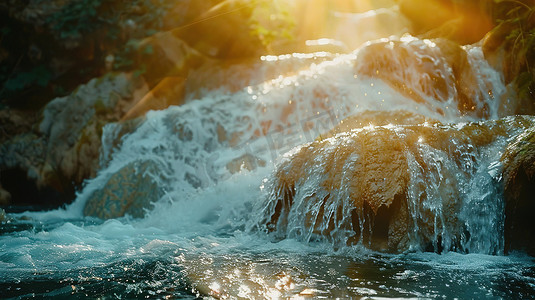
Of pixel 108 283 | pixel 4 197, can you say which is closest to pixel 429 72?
pixel 108 283

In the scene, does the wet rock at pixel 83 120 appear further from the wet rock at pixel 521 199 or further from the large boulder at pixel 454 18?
the large boulder at pixel 454 18

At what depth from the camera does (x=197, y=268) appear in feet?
10.4

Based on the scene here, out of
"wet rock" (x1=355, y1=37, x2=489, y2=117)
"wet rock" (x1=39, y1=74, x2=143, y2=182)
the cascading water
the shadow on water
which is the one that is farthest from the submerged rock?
"wet rock" (x1=39, y1=74, x2=143, y2=182)

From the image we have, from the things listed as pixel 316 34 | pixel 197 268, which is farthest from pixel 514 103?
pixel 316 34

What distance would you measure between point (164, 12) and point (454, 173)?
8.77m

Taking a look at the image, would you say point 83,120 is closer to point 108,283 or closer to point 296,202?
point 296,202

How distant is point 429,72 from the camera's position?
24.2 feet

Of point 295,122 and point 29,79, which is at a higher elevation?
point 29,79

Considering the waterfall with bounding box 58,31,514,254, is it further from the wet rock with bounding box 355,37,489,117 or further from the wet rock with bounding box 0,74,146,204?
the wet rock with bounding box 0,74,146,204

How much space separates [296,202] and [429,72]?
4.43 m

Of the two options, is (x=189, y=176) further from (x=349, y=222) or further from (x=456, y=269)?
(x=456, y=269)

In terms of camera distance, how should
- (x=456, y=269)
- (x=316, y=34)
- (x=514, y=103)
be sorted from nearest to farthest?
1. (x=456, y=269)
2. (x=514, y=103)
3. (x=316, y=34)

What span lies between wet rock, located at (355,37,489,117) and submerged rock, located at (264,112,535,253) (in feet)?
9.83

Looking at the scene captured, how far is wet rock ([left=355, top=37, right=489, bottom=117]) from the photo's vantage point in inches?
282
